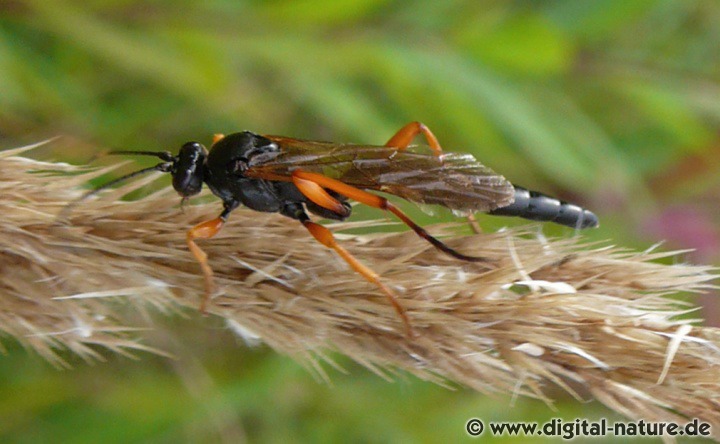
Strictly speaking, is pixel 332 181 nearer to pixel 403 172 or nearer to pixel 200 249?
pixel 403 172

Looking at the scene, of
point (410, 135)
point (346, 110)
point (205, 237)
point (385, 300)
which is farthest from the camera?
point (346, 110)

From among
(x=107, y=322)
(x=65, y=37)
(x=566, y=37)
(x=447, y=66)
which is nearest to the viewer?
(x=107, y=322)

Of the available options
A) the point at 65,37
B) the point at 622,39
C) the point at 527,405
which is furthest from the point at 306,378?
the point at 622,39

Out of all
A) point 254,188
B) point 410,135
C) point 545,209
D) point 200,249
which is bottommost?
point 200,249

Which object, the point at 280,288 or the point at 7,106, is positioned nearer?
the point at 280,288

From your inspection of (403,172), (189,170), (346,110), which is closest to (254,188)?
(189,170)

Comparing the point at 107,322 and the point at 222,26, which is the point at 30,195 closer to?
the point at 107,322

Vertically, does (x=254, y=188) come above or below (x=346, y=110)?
below

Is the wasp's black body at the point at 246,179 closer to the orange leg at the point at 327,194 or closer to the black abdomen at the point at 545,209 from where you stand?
the orange leg at the point at 327,194

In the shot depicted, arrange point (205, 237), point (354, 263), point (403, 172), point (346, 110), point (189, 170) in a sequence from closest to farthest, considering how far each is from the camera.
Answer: point (354, 263)
point (205, 237)
point (403, 172)
point (189, 170)
point (346, 110)
